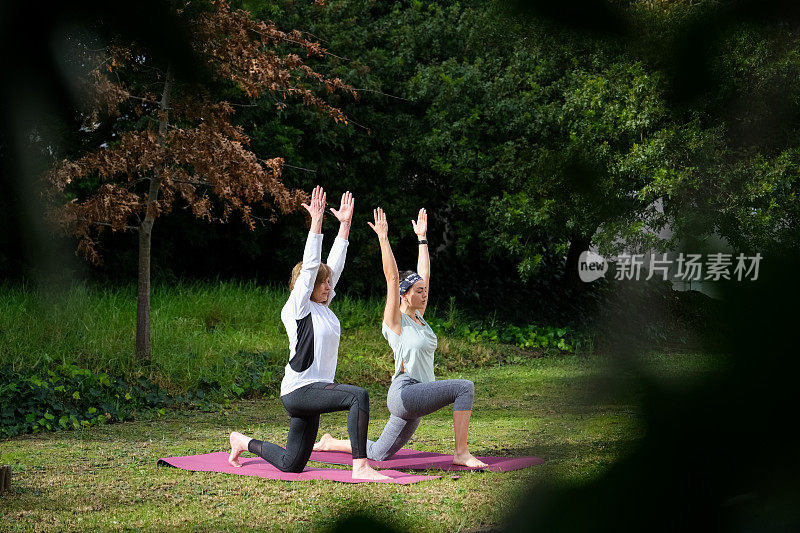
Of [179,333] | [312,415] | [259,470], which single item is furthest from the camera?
[179,333]

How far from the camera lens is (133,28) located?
617 mm

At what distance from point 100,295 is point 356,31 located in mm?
5718

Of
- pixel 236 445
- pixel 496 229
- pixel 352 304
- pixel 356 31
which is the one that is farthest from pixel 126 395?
pixel 356 31

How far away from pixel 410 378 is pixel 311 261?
47.0 inches

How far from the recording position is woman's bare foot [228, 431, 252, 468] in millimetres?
5504

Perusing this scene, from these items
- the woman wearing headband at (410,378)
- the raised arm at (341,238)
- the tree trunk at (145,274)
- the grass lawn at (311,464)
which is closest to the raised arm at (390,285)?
the woman wearing headband at (410,378)

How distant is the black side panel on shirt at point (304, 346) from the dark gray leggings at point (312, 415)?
139 mm

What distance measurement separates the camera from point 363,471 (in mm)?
5141

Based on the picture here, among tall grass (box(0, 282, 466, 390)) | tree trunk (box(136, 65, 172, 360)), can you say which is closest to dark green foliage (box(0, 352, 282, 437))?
tall grass (box(0, 282, 466, 390))

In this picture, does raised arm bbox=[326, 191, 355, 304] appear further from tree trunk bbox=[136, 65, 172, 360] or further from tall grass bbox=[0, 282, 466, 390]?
tree trunk bbox=[136, 65, 172, 360]

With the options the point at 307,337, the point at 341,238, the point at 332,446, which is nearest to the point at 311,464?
the point at 332,446

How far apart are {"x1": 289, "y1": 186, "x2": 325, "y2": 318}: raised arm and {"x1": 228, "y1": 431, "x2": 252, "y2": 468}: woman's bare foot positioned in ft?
3.28

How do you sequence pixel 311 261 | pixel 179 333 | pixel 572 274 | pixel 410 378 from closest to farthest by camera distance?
pixel 311 261, pixel 410 378, pixel 179 333, pixel 572 274

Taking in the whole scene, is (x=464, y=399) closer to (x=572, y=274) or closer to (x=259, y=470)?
(x=259, y=470)
